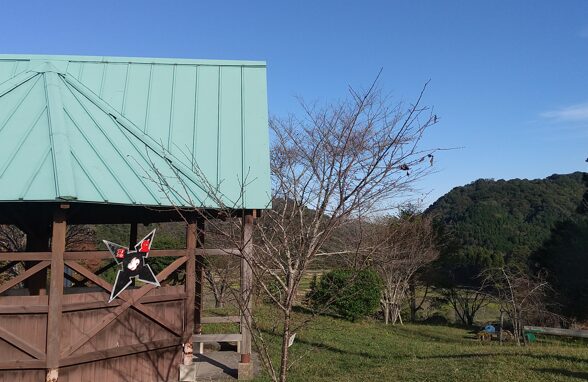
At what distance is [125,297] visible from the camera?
7.37 meters

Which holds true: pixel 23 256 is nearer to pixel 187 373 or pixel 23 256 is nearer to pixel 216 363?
pixel 187 373

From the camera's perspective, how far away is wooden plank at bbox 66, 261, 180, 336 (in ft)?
22.5

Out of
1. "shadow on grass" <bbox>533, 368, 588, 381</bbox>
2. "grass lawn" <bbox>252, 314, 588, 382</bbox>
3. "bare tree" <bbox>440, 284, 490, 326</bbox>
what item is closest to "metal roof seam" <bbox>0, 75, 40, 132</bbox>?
"grass lawn" <bbox>252, 314, 588, 382</bbox>

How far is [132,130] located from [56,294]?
9.41 ft

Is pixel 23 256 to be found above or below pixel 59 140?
below

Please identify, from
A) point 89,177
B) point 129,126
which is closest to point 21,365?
point 89,177

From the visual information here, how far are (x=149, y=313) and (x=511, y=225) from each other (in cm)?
4609

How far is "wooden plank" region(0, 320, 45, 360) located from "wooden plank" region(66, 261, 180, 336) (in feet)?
3.49

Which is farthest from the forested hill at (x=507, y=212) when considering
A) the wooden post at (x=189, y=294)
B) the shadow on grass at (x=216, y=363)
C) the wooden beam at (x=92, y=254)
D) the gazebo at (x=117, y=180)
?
the wooden beam at (x=92, y=254)

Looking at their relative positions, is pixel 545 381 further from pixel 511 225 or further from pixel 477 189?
pixel 477 189

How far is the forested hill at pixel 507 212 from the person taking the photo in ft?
132

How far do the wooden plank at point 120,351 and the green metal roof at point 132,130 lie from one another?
210 cm

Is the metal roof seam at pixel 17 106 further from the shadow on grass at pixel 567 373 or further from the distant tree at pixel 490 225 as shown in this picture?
the distant tree at pixel 490 225

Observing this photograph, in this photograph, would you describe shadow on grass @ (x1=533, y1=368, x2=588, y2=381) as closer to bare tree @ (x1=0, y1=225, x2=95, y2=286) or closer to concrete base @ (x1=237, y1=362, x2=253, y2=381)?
concrete base @ (x1=237, y1=362, x2=253, y2=381)
